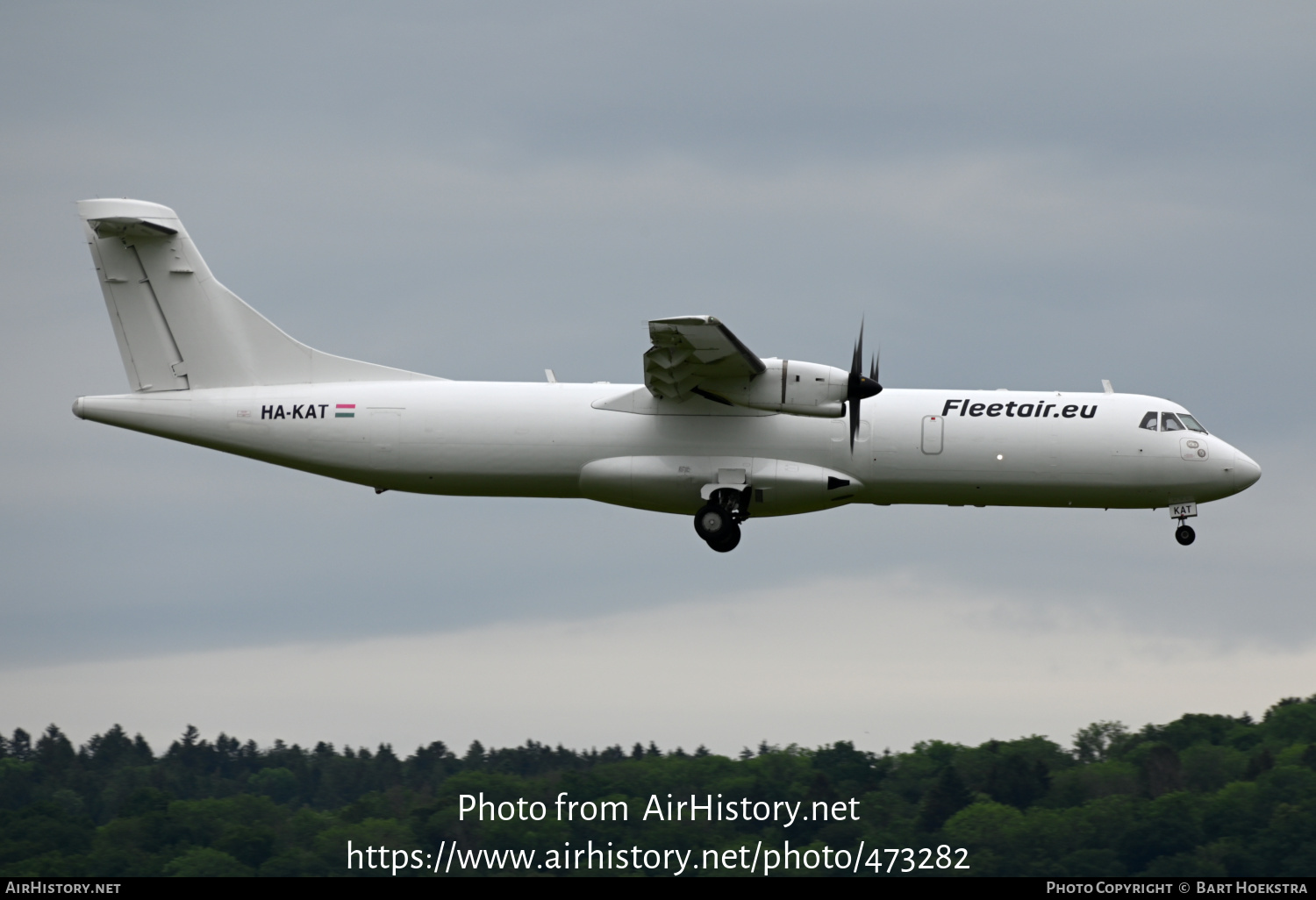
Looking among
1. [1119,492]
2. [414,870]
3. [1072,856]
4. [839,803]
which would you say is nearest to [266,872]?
[414,870]

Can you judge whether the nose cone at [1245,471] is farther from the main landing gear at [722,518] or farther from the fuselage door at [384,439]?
the fuselage door at [384,439]

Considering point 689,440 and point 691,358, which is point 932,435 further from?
point 691,358

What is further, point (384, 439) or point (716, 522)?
point (384, 439)

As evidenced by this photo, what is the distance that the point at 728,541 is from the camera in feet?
101

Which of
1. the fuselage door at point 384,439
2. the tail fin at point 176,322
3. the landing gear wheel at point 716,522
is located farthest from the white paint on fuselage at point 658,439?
the landing gear wheel at point 716,522

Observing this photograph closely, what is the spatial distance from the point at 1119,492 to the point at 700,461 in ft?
28.2

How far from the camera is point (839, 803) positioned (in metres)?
72.4

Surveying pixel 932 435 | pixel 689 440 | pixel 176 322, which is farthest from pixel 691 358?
pixel 176 322

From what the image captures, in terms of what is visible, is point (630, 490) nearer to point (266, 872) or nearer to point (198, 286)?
point (198, 286)

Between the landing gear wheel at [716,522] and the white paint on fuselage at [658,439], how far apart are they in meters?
1.13

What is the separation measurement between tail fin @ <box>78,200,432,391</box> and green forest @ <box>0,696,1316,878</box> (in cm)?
3204

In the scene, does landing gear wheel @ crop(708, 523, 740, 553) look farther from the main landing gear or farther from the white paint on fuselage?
the white paint on fuselage

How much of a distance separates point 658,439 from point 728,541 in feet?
8.08

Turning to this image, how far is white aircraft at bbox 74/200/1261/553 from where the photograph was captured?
30.8 meters
